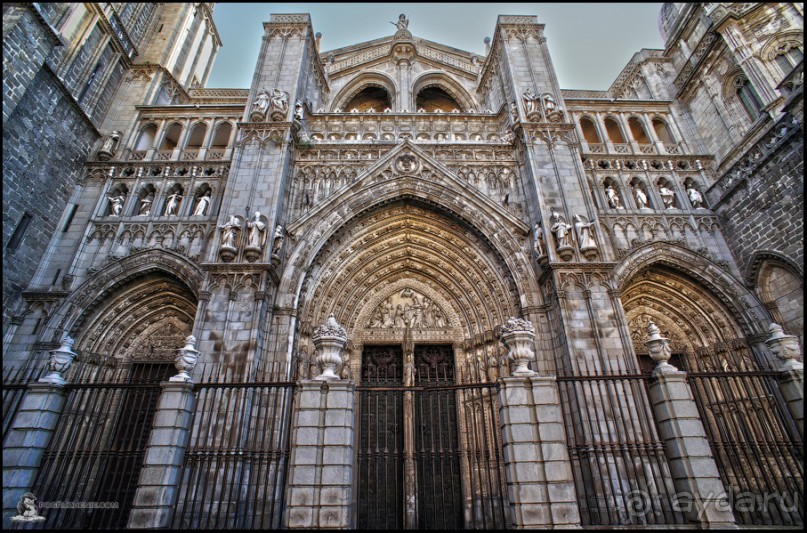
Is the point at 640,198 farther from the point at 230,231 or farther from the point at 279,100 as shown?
the point at 230,231

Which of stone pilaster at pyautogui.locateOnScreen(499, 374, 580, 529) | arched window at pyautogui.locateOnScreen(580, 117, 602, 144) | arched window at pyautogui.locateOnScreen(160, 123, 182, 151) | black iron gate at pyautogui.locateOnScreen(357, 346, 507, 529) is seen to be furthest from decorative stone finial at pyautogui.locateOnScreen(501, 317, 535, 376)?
arched window at pyautogui.locateOnScreen(160, 123, 182, 151)

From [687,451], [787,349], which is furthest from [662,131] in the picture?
[687,451]

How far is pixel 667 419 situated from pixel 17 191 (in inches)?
724

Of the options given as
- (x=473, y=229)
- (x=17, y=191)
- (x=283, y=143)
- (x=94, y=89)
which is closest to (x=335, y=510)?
(x=473, y=229)

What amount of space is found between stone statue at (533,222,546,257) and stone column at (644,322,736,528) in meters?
5.35

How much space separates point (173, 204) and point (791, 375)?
17832mm

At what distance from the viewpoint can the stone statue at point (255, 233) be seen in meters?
12.4

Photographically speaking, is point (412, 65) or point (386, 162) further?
point (412, 65)

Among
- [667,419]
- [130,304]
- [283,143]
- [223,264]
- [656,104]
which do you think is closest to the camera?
[667,419]

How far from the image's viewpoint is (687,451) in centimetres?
701

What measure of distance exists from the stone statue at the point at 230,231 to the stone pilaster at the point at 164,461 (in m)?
5.70

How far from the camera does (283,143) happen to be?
15.0 m

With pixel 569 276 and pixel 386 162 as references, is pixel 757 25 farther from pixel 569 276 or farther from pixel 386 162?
pixel 386 162

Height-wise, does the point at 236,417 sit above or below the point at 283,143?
below
